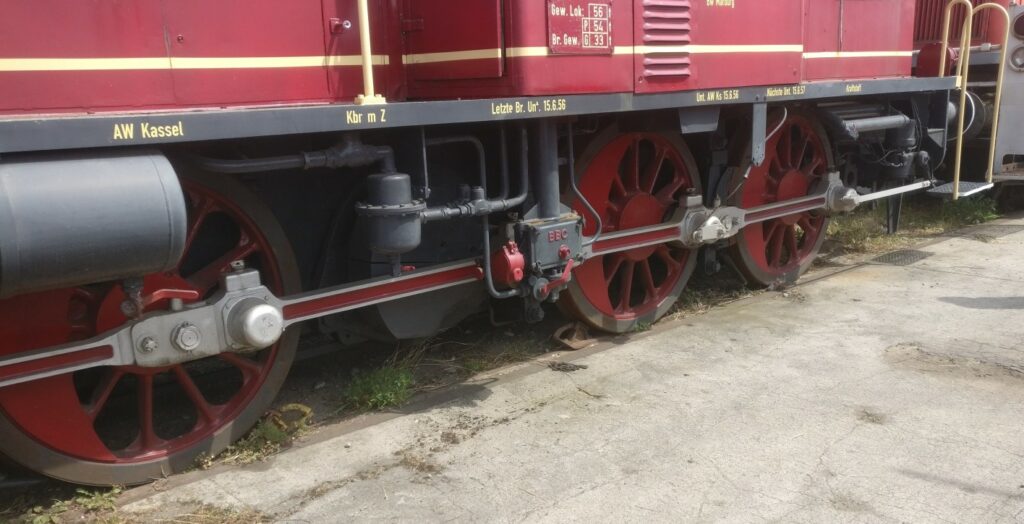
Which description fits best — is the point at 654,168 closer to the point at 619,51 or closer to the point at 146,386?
the point at 619,51

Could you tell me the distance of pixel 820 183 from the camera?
6.66m

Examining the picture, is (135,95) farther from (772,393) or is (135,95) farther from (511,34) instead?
(772,393)

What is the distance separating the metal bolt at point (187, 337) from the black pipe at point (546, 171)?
1863 mm

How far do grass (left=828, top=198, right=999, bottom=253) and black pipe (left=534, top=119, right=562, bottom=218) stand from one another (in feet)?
14.2

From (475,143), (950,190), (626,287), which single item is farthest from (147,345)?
(950,190)

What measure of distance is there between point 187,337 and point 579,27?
2.32m

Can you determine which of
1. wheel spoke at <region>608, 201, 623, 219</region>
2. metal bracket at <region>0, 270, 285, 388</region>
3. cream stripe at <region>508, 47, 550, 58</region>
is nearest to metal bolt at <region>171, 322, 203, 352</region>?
metal bracket at <region>0, 270, 285, 388</region>

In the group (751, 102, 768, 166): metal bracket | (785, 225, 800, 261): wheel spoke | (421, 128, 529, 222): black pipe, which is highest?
(751, 102, 768, 166): metal bracket

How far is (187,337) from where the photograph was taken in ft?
11.0

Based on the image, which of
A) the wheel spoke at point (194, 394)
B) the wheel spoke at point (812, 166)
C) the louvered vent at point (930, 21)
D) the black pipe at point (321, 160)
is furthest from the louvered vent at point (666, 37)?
the louvered vent at point (930, 21)

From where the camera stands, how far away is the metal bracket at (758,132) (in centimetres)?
528

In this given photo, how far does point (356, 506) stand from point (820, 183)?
478 centimetres

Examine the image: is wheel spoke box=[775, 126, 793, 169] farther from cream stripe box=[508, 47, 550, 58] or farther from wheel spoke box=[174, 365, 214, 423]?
wheel spoke box=[174, 365, 214, 423]

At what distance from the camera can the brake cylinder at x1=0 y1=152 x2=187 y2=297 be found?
2670 mm
